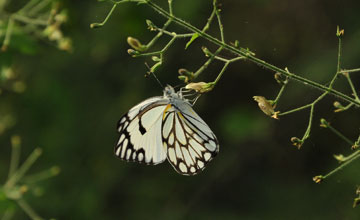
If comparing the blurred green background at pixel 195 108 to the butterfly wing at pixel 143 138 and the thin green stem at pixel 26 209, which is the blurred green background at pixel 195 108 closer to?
the thin green stem at pixel 26 209

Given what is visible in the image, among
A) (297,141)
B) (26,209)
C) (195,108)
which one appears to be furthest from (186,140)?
(195,108)

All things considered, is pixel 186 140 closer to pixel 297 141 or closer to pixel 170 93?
pixel 170 93

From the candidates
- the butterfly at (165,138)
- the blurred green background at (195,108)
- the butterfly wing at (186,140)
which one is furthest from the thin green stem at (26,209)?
the butterfly wing at (186,140)

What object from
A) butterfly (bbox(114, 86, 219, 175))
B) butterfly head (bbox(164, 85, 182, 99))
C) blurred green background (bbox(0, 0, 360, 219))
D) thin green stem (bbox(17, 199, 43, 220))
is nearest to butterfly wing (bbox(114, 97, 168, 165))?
butterfly (bbox(114, 86, 219, 175))

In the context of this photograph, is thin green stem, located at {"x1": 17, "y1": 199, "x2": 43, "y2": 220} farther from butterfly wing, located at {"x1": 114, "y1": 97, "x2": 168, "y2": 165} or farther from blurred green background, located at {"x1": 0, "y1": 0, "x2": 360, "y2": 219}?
butterfly wing, located at {"x1": 114, "y1": 97, "x2": 168, "y2": 165}

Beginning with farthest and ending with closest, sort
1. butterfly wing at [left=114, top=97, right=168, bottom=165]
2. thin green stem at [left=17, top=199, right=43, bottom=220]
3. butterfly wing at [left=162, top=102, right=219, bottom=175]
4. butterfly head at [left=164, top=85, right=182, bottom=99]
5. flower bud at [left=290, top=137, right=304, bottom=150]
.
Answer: thin green stem at [left=17, top=199, right=43, bottom=220] → butterfly wing at [left=114, top=97, right=168, bottom=165] → butterfly wing at [left=162, top=102, right=219, bottom=175] → butterfly head at [left=164, top=85, right=182, bottom=99] → flower bud at [left=290, top=137, right=304, bottom=150]

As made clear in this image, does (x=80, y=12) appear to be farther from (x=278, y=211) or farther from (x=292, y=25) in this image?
(x=278, y=211)
